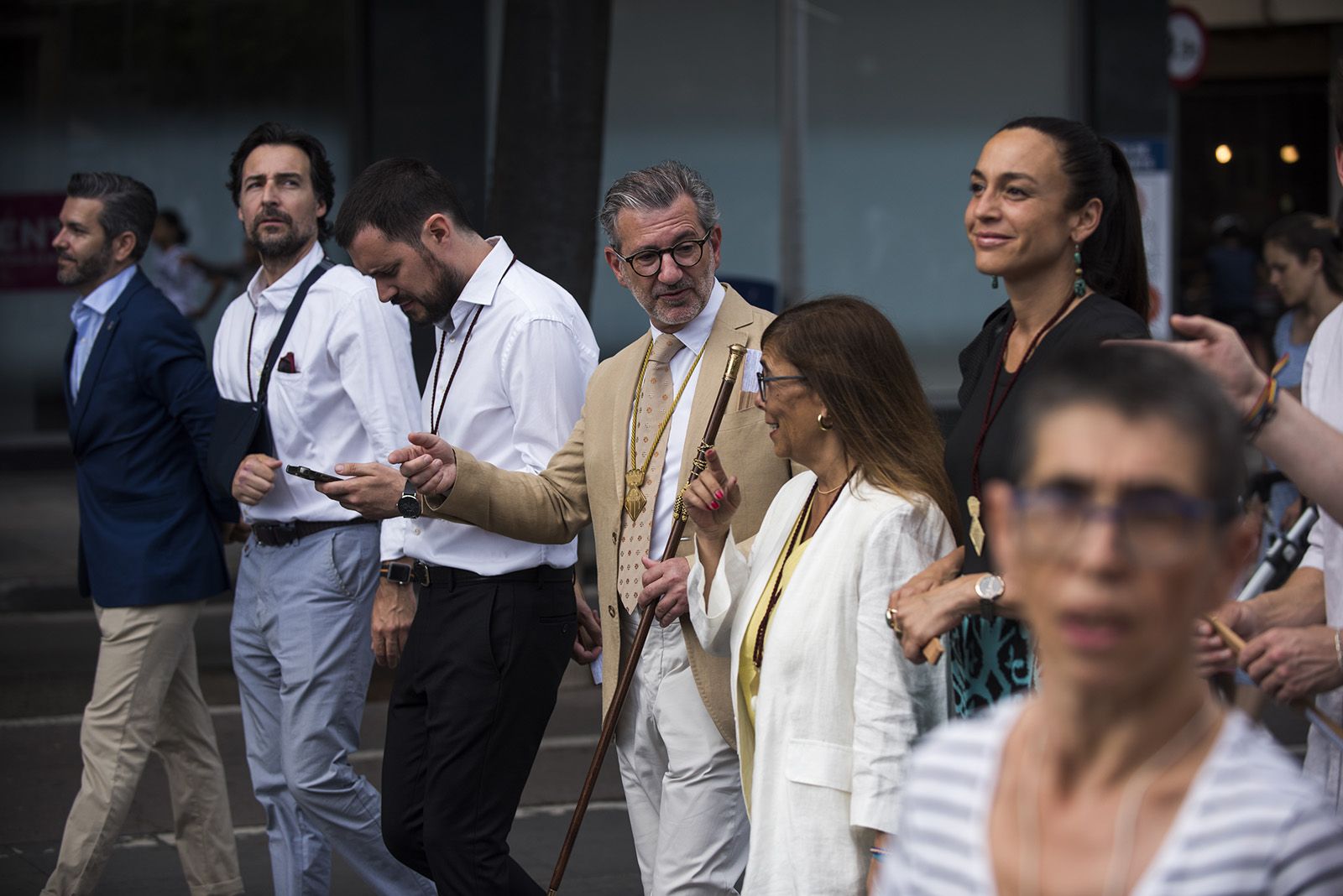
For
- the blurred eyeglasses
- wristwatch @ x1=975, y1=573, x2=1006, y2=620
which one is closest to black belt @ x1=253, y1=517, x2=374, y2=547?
wristwatch @ x1=975, y1=573, x2=1006, y2=620

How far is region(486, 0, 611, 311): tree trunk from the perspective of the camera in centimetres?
807

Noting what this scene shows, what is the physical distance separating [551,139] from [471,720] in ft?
15.0

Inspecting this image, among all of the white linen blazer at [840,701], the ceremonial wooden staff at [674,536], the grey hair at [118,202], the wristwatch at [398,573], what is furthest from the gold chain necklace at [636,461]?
the grey hair at [118,202]

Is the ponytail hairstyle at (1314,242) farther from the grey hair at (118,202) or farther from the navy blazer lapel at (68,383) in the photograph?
the navy blazer lapel at (68,383)

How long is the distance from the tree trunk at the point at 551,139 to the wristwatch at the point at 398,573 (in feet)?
12.5

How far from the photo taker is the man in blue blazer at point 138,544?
5070mm

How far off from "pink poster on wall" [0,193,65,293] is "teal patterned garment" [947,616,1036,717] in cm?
1187

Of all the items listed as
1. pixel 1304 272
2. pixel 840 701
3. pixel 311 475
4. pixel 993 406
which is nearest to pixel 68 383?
pixel 311 475

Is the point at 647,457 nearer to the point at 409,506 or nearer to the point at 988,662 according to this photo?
the point at 409,506

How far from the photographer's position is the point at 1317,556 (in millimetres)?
3029

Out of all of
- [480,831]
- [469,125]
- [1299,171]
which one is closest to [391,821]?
[480,831]

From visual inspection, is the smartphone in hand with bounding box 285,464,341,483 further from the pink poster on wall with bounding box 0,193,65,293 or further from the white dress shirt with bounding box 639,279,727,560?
the pink poster on wall with bounding box 0,193,65,293

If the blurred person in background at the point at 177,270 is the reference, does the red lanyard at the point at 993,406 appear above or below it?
below

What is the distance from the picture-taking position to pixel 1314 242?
7.65m
